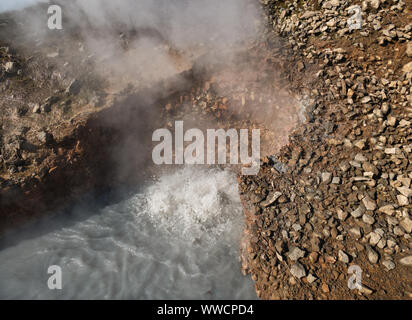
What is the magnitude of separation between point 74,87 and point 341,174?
21.4ft

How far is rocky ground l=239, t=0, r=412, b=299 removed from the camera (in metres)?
3.63

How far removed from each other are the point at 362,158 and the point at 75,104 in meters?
6.56

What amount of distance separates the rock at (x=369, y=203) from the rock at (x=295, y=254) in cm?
140

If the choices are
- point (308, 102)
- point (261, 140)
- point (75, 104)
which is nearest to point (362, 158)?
point (308, 102)

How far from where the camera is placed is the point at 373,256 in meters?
3.57

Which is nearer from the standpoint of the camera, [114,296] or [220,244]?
[114,296]

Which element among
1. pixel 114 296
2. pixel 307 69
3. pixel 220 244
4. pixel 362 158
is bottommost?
pixel 114 296

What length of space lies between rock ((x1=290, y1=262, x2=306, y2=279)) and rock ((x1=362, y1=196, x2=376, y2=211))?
157 centimetres

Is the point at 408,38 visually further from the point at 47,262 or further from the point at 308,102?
the point at 47,262

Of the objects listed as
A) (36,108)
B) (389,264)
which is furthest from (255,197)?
(36,108)

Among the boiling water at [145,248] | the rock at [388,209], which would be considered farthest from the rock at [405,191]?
the boiling water at [145,248]

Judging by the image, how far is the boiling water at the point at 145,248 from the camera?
13.8ft

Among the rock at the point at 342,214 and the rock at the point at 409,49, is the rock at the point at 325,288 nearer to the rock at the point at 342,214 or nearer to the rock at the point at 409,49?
the rock at the point at 342,214

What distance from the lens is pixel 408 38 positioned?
4.95 metres
